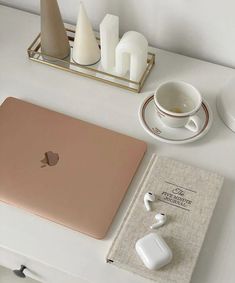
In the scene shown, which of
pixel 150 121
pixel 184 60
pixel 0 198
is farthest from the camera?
pixel 184 60

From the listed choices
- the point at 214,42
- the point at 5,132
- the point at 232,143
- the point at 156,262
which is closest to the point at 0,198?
the point at 5,132

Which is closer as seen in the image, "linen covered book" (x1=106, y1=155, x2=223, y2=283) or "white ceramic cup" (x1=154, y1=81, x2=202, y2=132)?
"linen covered book" (x1=106, y1=155, x2=223, y2=283)

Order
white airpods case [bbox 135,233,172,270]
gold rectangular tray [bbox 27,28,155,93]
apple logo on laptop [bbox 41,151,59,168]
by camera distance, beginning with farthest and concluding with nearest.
→ gold rectangular tray [bbox 27,28,155,93] < apple logo on laptop [bbox 41,151,59,168] < white airpods case [bbox 135,233,172,270]

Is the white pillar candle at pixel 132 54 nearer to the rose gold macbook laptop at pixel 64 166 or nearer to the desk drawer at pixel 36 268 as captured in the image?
the rose gold macbook laptop at pixel 64 166

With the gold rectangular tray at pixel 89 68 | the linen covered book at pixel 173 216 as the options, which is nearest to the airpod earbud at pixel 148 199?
the linen covered book at pixel 173 216

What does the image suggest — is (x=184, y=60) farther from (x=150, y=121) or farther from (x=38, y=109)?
(x=38, y=109)

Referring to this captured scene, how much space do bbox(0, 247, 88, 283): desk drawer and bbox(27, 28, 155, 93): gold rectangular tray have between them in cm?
42

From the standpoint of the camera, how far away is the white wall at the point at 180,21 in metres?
0.97

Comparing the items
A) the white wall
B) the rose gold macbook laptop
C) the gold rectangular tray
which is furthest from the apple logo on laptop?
the white wall

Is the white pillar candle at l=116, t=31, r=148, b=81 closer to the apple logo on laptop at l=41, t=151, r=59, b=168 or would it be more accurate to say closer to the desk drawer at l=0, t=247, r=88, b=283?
the apple logo on laptop at l=41, t=151, r=59, b=168

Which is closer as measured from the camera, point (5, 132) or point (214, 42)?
point (5, 132)

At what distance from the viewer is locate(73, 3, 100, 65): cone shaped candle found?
0.96 m

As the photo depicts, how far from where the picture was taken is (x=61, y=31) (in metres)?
1.00

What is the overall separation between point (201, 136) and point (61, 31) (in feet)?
1.26
